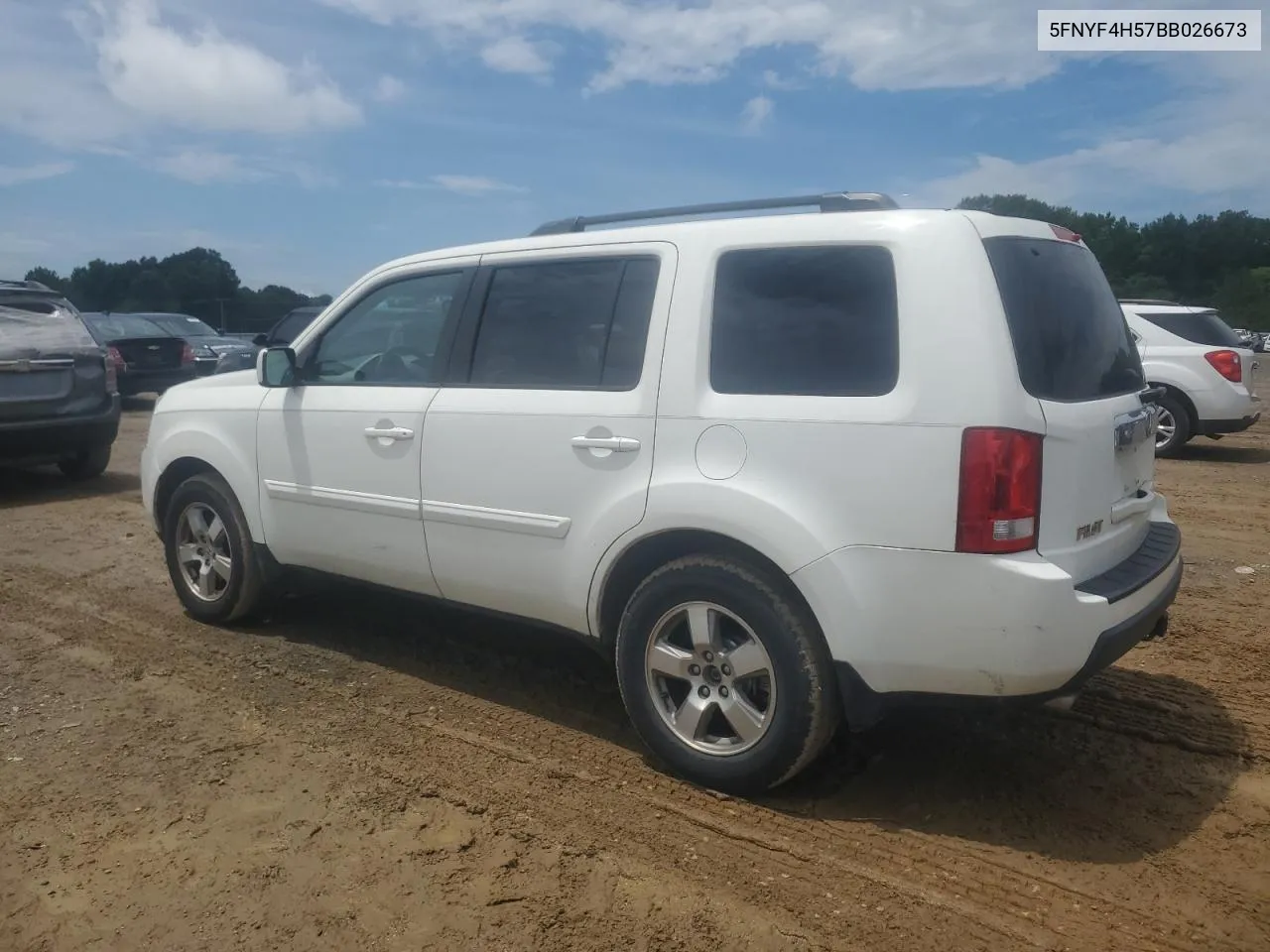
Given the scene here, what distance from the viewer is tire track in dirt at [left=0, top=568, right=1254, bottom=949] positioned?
289 centimetres

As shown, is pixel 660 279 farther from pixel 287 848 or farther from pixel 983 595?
pixel 287 848

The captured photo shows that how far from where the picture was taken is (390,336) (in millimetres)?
4789

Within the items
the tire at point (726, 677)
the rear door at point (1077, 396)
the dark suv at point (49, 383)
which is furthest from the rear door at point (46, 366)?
the rear door at point (1077, 396)

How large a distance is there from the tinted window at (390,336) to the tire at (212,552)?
2.89ft

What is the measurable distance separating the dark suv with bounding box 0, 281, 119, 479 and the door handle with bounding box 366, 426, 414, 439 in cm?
584

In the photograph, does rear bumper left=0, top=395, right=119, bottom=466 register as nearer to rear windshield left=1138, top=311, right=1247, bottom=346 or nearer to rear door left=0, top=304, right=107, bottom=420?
rear door left=0, top=304, right=107, bottom=420

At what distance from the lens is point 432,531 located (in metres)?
4.39

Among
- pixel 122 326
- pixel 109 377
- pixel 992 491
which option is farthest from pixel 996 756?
pixel 122 326

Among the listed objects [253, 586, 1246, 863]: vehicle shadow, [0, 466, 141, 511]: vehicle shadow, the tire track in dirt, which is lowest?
[0, 466, 141, 511]: vehicle shadow

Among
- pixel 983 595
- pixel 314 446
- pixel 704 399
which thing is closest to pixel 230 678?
pixel 314 446

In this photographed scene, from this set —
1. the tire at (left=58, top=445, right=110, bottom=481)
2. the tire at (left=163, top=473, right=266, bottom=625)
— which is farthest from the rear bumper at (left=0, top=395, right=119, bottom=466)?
the tire at (left=163, top=473, right=266, bottom=625)

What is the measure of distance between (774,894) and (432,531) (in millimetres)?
2030

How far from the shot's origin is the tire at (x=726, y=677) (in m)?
3.38

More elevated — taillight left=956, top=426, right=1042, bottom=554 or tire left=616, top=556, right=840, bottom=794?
taillight left=956, top=426, right=1042, bottom=554
